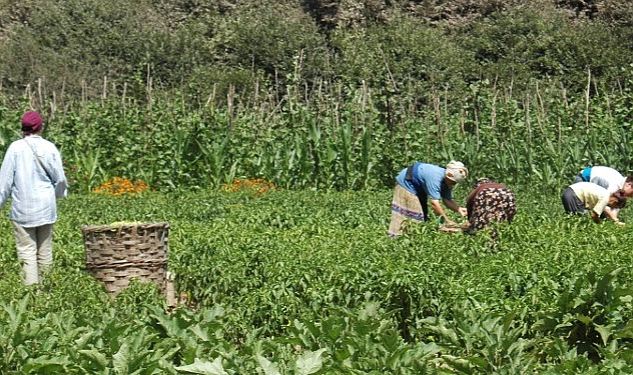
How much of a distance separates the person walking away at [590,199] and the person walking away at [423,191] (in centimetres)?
144

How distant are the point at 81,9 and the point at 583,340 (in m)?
28.7

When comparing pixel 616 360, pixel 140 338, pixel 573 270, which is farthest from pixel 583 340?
pixel 140 338

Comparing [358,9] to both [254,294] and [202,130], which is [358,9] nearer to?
[202,130]

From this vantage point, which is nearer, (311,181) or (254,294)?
(254,294)

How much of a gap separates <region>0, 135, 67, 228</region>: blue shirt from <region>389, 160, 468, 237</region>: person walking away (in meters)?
3.57

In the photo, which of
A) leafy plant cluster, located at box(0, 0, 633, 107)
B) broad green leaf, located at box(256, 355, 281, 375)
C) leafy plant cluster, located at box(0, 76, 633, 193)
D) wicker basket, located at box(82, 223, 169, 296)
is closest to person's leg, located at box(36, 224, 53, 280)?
wicker basket, located at box(82, 223, 169, 296)

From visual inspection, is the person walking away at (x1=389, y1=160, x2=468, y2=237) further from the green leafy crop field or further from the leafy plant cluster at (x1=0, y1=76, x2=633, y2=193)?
the leafy plant cluster at (x1=0, y1=76, x2=633, y2=193)

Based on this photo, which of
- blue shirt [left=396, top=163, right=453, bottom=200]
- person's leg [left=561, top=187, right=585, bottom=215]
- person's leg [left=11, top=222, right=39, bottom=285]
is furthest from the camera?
person's leg [left=561, top=187, right=585, bottom=215]

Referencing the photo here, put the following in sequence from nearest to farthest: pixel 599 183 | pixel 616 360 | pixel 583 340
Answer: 1. pixel 616 360
2. pixel 583 340
3. pixel 599 183

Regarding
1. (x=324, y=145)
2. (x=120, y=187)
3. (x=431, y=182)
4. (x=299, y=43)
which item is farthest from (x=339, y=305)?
(x=299, y=43)

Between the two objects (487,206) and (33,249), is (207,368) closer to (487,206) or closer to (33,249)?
(33,249)

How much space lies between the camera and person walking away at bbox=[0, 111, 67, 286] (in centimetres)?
1006

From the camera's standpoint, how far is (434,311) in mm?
8312

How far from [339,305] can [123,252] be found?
9.40ft
